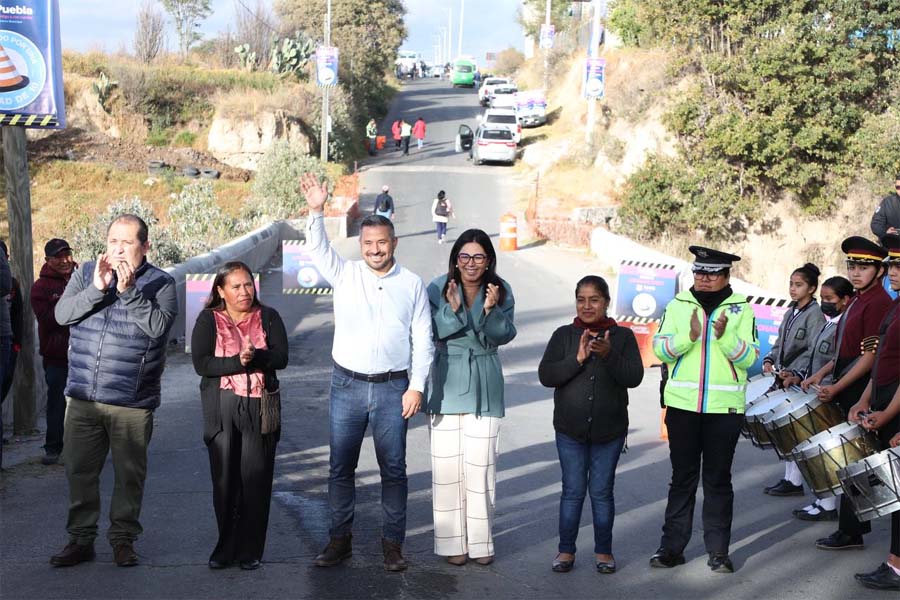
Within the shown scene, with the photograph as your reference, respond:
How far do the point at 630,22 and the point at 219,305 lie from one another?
4736cm

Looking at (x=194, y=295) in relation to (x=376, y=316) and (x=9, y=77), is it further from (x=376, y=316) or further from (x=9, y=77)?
(x=376, y=316)

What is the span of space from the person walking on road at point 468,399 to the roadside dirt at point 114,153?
3622cm

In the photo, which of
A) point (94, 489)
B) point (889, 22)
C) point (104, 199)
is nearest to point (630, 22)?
point (889, 22)

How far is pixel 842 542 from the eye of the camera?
678cm

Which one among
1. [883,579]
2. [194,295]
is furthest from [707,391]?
[194,295]

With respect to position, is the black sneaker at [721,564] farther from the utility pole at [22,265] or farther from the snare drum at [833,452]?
the utility pole at [22,265]

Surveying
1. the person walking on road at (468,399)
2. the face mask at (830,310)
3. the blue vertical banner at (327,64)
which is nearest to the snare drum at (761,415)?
the face mask at (830,310)

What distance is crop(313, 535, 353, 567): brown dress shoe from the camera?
612cm

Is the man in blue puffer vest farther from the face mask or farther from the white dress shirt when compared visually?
the face mask

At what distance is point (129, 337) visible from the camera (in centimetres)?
586

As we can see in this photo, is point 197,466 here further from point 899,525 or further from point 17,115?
point 899,525

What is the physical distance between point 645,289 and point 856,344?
7452 millimetres

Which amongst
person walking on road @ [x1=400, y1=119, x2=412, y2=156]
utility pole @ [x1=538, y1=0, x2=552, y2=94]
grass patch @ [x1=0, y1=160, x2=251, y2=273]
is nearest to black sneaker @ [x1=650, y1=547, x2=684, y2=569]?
grass patch @ [x1=0, y1=160, x2=251, y2=273]

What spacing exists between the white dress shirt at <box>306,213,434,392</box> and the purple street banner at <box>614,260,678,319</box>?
861 cm
